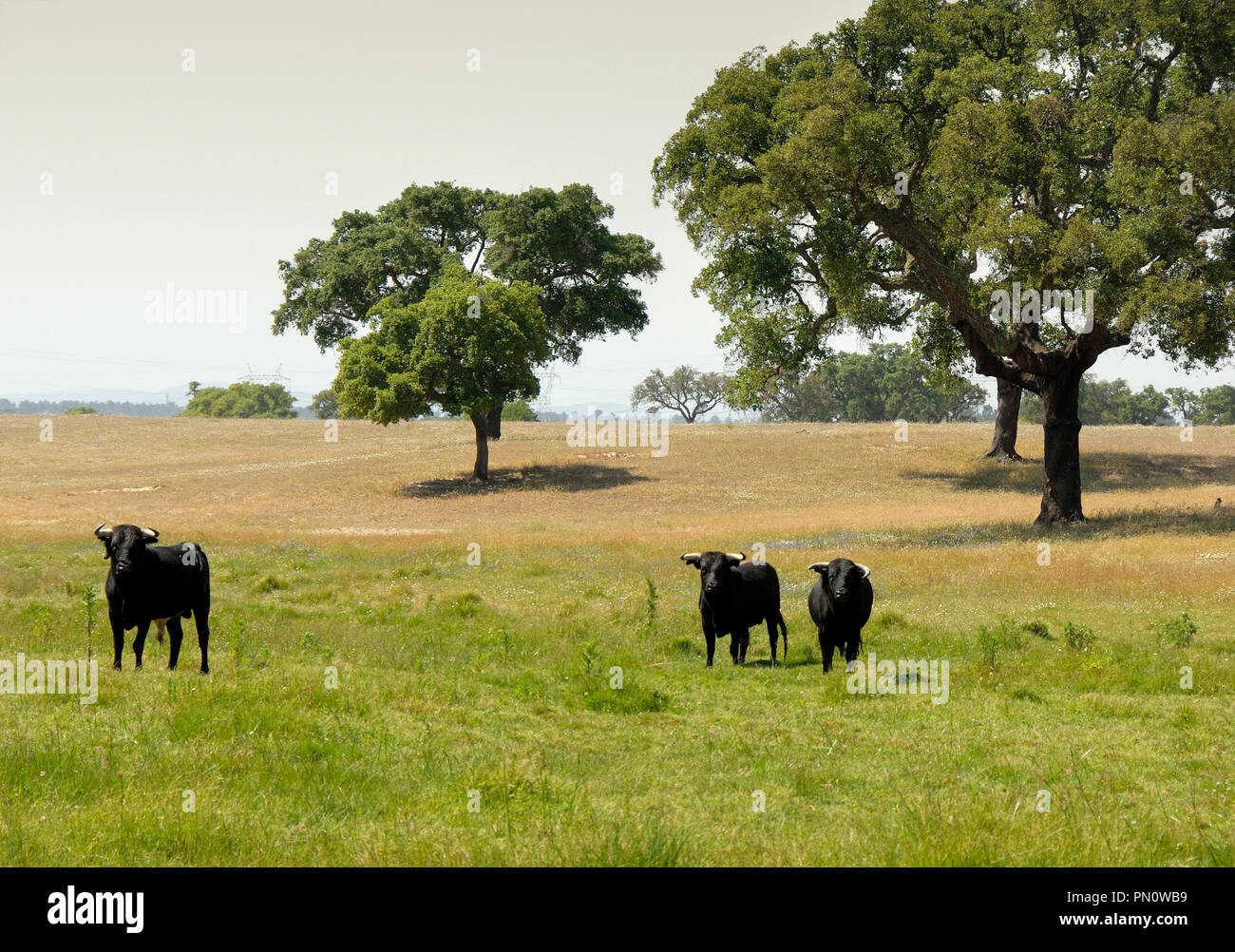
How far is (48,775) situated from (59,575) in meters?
19.8

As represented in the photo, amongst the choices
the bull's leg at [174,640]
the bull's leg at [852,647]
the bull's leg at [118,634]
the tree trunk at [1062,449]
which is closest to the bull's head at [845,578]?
the bull's leg at [852,647]

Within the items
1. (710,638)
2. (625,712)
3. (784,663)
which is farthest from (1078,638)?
(625,712)

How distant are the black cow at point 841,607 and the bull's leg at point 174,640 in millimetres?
9320

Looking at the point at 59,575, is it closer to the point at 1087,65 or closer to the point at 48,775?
the point at 48,775

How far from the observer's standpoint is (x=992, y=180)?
30.2 metres

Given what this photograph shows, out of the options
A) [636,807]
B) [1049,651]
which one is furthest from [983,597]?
[636,807]

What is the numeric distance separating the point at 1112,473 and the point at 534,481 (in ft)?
113

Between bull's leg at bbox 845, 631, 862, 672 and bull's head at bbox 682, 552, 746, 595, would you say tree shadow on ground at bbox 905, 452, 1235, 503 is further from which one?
bull's head at bbox 682, 552, 746, 595

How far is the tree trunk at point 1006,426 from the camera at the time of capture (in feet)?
199

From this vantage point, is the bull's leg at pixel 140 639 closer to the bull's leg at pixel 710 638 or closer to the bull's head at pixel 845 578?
the bull's leg at pixel 710 638

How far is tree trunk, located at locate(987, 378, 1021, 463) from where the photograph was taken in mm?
60688

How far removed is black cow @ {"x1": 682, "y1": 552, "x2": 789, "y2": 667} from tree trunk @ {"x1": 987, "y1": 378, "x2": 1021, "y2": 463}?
49.5 metres

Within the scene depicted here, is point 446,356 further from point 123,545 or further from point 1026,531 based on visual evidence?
point 123,545

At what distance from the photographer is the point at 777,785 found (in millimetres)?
8156
